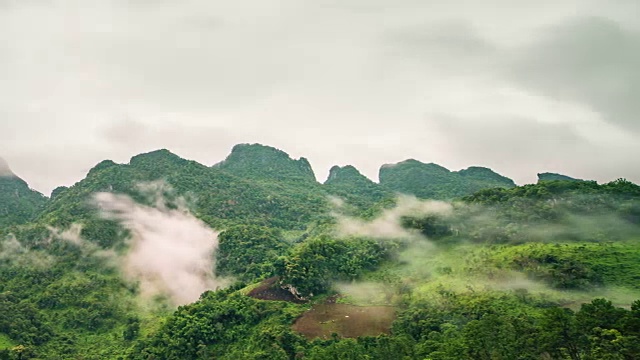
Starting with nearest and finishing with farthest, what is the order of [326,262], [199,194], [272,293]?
[272,293] < [326,262] < [199,194]

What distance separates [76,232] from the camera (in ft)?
420

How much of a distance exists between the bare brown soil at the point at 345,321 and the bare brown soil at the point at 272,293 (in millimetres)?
5795

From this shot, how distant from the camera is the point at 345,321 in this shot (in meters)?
73.1

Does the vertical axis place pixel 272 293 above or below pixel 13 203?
below

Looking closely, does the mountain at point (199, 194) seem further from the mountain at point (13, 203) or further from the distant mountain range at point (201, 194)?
the mountain at point (13, 203)

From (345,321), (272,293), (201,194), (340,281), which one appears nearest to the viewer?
(345,321)

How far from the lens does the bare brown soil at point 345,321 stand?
6972cm

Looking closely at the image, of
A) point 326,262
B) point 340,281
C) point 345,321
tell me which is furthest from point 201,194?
point 345,321

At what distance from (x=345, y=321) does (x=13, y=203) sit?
16352 cm

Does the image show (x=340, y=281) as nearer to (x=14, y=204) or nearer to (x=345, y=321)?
(x=345, y=321)

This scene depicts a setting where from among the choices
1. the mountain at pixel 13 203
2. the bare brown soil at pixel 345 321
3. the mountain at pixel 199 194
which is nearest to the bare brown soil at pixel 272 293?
the bare brown soil at pixel 345 321

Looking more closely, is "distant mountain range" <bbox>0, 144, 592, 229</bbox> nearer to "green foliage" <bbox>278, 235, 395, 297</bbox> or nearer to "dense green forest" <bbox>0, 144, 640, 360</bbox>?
"dense green forest" <bbox>0, 144, 640, 360</bbox>

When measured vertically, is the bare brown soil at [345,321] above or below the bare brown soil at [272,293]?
below

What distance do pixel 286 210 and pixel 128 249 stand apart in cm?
5521
